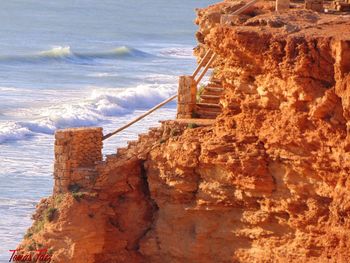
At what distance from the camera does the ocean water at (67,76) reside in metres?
36.3

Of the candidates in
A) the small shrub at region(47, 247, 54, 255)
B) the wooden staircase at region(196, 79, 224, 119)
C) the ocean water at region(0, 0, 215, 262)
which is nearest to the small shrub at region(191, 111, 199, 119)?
the wooden staircase at region(196, 79, 224, 119)

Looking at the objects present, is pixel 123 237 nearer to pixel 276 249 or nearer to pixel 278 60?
pixel 276 249

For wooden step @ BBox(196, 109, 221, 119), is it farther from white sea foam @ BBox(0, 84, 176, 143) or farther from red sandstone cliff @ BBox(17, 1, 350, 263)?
white sea foam @ BBox(0, 84, 176, 143)

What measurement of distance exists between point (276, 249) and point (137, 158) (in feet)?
10.4

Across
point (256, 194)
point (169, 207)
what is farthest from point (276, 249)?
point (169, 207)

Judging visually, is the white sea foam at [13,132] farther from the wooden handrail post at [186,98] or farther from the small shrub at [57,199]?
the wooden handrail post at [186,98]

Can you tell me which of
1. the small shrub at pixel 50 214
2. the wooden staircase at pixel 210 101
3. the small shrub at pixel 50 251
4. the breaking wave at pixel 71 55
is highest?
the wooden staircase at pixel 210 101

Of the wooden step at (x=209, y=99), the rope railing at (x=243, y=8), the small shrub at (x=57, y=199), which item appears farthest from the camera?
the wooden step at (x=209, y=99)

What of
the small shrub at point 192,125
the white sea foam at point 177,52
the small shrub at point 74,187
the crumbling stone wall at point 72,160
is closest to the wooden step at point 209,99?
the small shrub at point 192,125

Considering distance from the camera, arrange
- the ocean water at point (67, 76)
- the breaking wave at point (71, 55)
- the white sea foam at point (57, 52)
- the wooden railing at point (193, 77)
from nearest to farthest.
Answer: the wooden railing at point (193, 77) < the ocean water at point (67, 76) < the breaking wave at point (71, 55) < the white sea foam at point (57, 52)

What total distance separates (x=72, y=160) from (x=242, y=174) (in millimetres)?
3347

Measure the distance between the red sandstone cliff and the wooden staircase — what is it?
2.48ft

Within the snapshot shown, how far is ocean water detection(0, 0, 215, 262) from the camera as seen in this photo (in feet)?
119

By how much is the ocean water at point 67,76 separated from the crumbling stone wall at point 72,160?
6.37 metres
